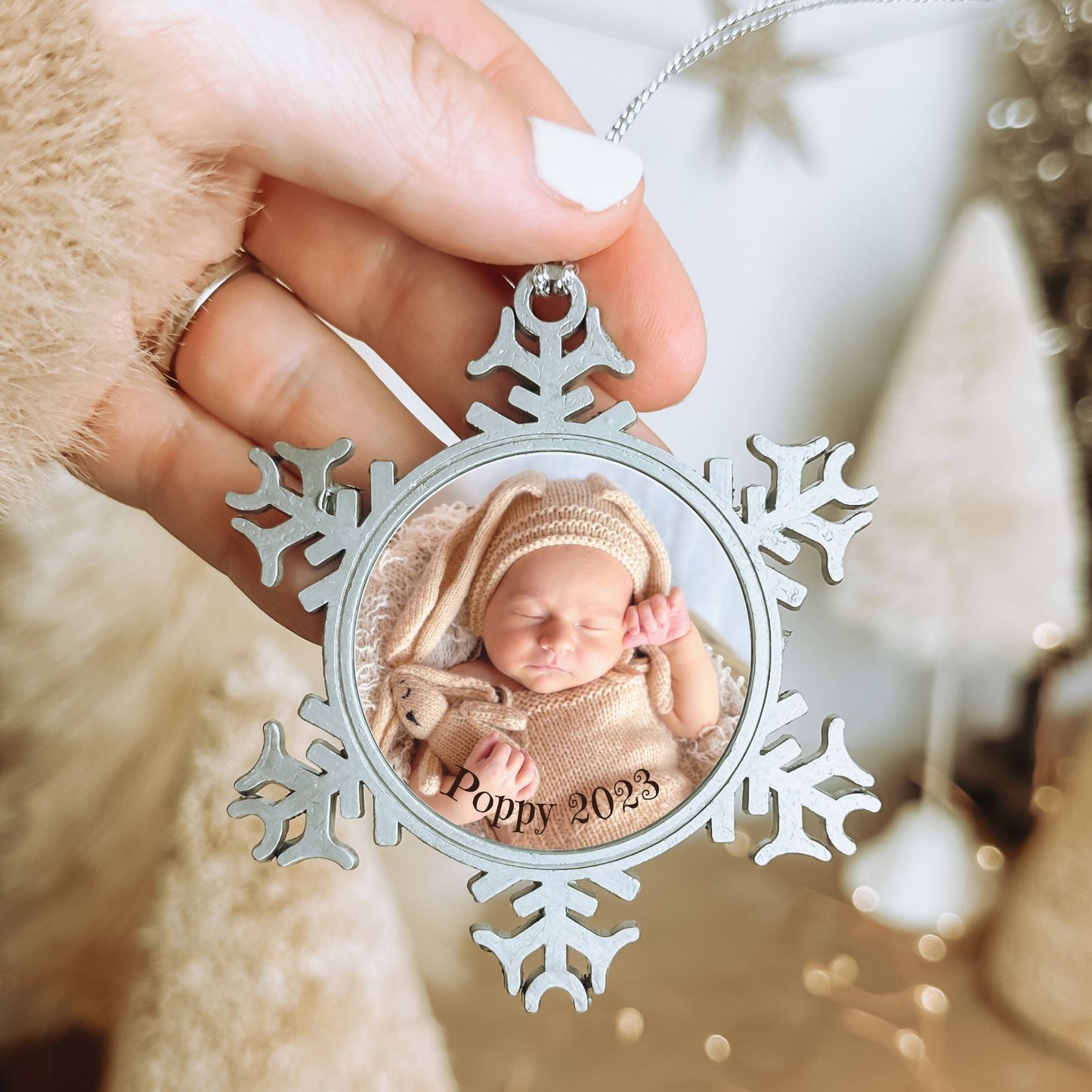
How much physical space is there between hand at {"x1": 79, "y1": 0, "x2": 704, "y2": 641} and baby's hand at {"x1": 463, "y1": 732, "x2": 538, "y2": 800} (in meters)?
0.24

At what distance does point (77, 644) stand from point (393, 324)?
0.62 metres

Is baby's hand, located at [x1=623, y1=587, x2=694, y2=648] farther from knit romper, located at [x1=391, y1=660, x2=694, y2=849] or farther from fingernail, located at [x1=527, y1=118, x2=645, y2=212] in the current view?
fingernail, located at [x1=527, y1=118, x2=645, y2=212]

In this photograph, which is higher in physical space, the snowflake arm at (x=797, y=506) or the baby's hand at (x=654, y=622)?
the snowflake arm at (x=797, y=506)

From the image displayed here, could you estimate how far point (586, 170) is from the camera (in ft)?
2.42

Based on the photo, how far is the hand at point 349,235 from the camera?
2.36 feet

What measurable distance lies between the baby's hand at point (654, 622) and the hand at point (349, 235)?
0.21m

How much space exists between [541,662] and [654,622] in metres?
0.09

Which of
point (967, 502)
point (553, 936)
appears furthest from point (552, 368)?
point (967, 502)

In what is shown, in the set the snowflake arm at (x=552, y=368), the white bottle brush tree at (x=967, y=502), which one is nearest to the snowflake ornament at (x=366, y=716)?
the snowflake arm at (x=552, y=368)

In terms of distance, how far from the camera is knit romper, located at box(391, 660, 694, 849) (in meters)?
0.70

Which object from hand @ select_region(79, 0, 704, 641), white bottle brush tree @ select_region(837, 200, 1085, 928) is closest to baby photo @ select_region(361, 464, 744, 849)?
hand @ select_region(79, 0, 704, 641)

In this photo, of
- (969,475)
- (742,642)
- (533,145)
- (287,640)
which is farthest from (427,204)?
(969,475)

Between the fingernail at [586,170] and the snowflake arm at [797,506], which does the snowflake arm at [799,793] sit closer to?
the snowflake arm at [797,506]

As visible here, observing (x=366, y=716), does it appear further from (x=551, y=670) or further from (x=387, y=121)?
(x=387, y=121)
